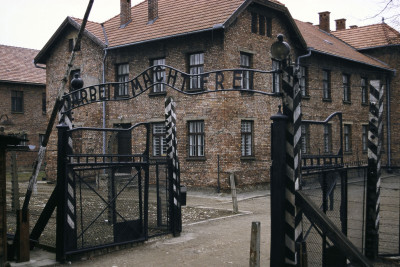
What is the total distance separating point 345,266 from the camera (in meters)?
6.89

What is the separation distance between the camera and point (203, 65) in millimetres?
20547

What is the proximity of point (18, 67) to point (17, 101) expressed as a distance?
2.76 metres

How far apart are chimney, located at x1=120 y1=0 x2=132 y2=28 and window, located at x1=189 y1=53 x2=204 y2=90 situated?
19.4 feet

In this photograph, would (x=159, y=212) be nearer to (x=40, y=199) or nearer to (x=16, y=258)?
(x=16, y=258)

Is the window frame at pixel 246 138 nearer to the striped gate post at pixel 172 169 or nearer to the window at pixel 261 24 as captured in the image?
the window at pixel 261 24

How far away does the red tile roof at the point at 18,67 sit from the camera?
3447cm

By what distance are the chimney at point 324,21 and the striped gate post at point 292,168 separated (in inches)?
1209

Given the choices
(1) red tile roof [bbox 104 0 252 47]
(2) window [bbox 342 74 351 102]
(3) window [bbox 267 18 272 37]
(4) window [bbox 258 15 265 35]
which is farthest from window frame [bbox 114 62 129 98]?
(2) window [bbox 342 74 351 102]

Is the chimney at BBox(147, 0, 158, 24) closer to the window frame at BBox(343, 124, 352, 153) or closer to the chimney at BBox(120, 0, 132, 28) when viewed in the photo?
the chimney at BBox(120, 0, 132, 28)

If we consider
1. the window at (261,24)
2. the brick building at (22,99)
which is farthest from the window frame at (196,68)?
the brick building at (22,99)

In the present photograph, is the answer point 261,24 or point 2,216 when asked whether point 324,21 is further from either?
point 2,216

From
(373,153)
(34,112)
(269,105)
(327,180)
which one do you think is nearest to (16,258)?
(327,180)

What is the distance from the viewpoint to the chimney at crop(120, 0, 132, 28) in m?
25.0

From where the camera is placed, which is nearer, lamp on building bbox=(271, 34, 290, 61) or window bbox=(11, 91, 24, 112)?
lamp on building bbox=(271, 34, 290, 61)
